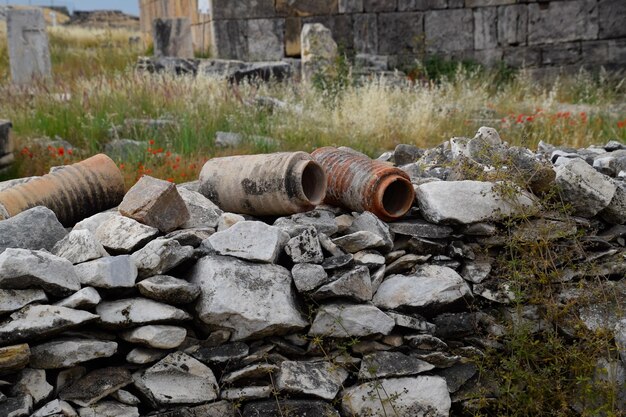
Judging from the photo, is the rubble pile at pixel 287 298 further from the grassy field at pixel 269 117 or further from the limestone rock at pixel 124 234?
the grassy field at pixel 269 117

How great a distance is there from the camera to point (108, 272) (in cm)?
334

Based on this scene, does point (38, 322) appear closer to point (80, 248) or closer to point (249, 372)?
point (80, 248)

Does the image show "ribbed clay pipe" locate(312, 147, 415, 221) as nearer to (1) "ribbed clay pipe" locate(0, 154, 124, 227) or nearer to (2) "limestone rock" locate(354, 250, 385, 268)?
(2) "limestone rock" locate(354, 250, 385, 268)

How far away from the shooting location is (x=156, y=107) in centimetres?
887

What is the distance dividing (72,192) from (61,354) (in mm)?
1485

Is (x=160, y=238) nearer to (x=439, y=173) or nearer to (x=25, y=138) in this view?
(x=439, y=173)

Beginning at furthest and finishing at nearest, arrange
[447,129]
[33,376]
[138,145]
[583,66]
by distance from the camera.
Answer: [583,66], [447,129], [138,145], [33,376]

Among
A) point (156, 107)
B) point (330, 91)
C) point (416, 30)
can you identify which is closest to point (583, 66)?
point (416, 30)

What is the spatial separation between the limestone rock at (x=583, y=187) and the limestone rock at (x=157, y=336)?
229cm

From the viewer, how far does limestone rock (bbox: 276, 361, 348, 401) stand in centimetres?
350

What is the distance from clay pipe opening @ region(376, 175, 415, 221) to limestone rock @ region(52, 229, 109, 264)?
1.53 m

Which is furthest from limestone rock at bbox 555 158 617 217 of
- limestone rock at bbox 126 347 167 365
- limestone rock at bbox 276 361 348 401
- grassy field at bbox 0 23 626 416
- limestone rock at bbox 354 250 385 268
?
limestone rock at bbox 126 347 167 365

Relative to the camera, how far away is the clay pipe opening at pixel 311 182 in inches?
162

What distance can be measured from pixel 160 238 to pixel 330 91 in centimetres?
765
